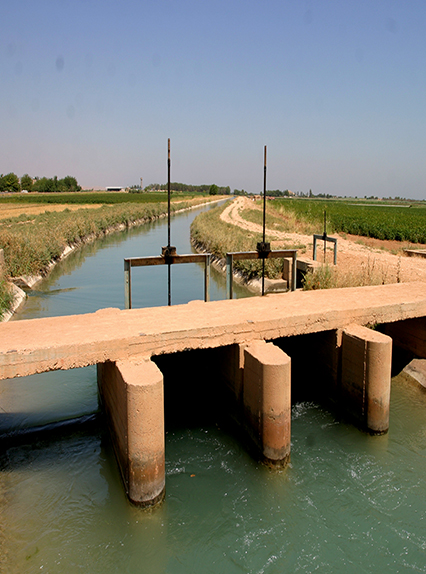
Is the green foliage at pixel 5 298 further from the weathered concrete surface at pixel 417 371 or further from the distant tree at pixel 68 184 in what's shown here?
the distant tree at pixel 68 184

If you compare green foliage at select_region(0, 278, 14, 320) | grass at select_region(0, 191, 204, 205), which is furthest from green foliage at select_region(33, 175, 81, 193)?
green foliage at select_region(0, 278, 14, 320)

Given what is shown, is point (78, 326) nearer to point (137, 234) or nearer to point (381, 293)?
point (381, 293)

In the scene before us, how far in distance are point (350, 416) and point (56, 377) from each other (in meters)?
5.22

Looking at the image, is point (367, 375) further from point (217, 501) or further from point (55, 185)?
point (55, 185)

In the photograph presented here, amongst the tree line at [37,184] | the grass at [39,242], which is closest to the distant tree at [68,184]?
the tree line at [37,184]

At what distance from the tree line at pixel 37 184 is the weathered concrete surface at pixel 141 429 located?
428 ft

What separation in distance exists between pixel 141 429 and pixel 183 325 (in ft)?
5.33

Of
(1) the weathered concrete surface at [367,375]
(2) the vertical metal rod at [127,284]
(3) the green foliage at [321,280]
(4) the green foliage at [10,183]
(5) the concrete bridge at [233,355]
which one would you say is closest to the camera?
(5) the concrete bridge at [233,355]

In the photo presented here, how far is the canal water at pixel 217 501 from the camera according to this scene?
15.1ft

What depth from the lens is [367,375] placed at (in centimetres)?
630

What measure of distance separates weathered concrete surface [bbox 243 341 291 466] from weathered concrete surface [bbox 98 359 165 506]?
126cm

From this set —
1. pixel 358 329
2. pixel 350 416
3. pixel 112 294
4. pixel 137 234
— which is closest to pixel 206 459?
pixel 350 416

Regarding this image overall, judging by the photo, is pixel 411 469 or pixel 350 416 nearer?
pixel 411 469

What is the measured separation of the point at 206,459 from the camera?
20.2ft
